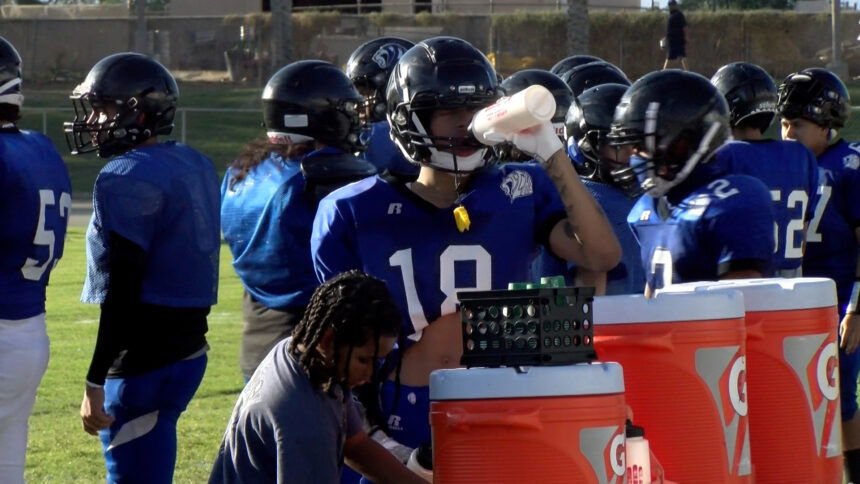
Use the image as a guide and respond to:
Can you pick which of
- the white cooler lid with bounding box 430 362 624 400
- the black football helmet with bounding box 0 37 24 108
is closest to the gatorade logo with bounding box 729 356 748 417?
the white cooler lid with bounding box 430 362 624 400

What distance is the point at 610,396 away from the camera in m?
3.00

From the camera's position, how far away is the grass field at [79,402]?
23.6 ft

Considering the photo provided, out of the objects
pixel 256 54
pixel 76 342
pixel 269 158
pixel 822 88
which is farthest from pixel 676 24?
pixel 269 158

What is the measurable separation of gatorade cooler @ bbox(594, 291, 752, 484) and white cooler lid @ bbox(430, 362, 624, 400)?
337 mm

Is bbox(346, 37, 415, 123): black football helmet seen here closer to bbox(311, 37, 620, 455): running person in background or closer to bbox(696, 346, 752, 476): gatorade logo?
bbox(311, 37, 620, 455): running person in background

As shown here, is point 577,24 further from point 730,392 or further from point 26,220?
point 730,392

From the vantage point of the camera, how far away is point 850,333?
6.45m

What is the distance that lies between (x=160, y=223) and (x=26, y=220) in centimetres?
48

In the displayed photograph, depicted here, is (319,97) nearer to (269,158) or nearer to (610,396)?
(269,158)

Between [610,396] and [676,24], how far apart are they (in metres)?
26.2

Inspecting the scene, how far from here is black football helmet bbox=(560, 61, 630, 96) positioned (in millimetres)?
7277

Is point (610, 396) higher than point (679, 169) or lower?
lower

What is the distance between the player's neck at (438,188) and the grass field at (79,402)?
3547 millimetres

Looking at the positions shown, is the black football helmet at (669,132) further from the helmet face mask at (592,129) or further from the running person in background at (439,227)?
the helmet face mask at (592,129)
